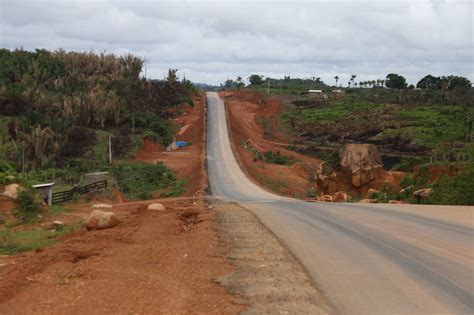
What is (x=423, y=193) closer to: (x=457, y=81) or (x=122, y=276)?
(x=122, y=276)

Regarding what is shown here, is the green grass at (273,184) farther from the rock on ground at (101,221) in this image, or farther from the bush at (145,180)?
the rock on ground at (101,221)

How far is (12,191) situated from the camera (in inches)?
834

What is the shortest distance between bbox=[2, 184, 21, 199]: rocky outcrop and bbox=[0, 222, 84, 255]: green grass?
3.21 meters

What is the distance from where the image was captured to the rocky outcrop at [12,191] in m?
20.9

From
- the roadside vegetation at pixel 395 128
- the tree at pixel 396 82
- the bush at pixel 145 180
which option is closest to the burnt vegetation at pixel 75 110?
the bush at pixel 145 180

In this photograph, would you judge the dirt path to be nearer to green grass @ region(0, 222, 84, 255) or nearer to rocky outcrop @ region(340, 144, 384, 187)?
green grass @ region(0, 222, 84, 255)

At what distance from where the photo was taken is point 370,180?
38812 mm

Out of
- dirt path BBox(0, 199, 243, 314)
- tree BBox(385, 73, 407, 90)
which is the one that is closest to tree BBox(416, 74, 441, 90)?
tree BBox(385, 73, 407, 90)

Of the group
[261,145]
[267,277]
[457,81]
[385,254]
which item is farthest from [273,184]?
[457,81]

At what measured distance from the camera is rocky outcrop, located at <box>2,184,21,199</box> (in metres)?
20.9

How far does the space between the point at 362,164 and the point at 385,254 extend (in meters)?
27.3

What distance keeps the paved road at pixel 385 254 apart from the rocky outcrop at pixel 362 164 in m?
16.6

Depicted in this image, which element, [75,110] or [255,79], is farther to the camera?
[255,79]

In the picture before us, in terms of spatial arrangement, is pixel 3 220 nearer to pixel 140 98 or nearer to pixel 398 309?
pixel 398 309
